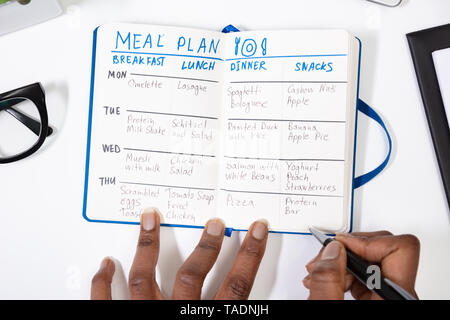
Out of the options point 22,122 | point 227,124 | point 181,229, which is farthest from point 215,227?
point 22,122

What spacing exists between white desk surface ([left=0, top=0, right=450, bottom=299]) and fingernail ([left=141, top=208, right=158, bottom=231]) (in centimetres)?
4

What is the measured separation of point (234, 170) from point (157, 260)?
25 centimetres

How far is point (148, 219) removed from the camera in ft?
2.24

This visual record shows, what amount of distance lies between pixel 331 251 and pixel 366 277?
0.07 meters

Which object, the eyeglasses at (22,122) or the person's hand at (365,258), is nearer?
the person's hand at (365,258)

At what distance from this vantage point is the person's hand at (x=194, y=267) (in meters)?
0.66

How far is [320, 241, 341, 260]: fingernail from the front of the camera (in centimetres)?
59

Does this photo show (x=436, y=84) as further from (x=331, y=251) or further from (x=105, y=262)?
(x=105, y=262)

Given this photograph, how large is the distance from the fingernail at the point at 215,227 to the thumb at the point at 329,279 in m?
0.20

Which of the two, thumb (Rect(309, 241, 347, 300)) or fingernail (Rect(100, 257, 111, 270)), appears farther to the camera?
fingernail (Rect(100, 257, 111, 270))

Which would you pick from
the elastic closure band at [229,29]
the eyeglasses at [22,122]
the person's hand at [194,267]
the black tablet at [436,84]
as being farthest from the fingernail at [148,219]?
the black tablet at [436,84]

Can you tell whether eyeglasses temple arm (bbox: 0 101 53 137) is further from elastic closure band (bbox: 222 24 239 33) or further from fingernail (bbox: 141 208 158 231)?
elastic closure band (bbox: 222 24 239 33)

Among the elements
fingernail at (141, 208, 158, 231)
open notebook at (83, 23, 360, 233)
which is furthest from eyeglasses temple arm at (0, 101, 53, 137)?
fingernail at (141, 208, 158, 231)

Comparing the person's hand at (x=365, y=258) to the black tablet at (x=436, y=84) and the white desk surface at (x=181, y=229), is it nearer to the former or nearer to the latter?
the white desk surface at (x=181, y=229)
